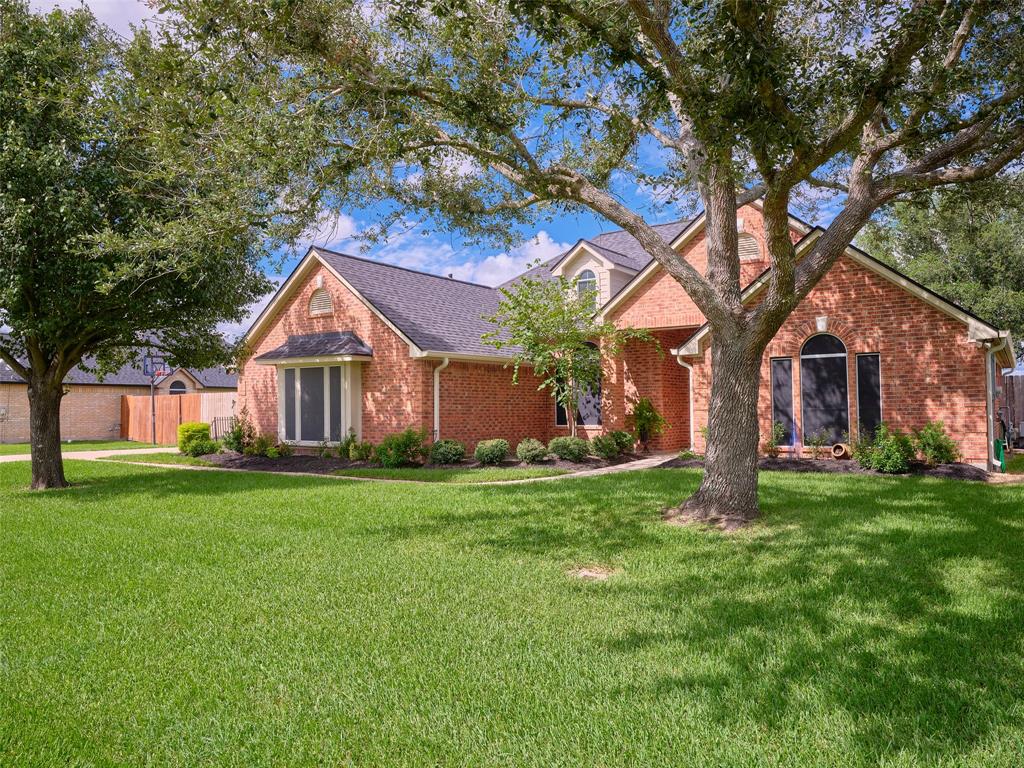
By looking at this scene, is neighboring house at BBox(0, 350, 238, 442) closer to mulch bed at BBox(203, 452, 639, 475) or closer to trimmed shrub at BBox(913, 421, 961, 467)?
mulch bed at BBox(203, 452, 639, 475)

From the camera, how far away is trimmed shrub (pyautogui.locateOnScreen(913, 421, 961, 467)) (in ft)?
44.9

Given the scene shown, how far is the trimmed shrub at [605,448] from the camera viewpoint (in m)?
17.5

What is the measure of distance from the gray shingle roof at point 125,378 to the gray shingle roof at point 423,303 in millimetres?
12033

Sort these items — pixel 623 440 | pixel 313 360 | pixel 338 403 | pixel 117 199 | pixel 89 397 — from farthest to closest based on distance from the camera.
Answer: pixel 89 397
pixel 338 403
pixel 313 360
pixel 623 440
pixel 117 199

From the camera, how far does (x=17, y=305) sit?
40.6ft

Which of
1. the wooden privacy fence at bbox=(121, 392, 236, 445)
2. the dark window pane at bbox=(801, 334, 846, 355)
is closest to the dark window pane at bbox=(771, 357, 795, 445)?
the dark window pane at bbox=(801, 334, 846, 355)

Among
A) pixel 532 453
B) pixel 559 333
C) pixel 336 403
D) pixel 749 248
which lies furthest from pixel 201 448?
pixel 749 248

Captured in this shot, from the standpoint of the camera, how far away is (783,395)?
15953 mm

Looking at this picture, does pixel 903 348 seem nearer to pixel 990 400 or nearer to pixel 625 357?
pixel 990 400

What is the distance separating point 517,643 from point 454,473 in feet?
34.9

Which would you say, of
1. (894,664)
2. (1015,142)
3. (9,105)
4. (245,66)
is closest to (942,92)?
(1015,142)

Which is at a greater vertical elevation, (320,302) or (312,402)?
(320,302)

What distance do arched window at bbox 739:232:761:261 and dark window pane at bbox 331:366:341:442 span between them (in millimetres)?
11021

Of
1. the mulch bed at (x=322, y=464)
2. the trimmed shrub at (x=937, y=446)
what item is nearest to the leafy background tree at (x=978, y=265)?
the trimmed shrub at (x=937, y=446)
